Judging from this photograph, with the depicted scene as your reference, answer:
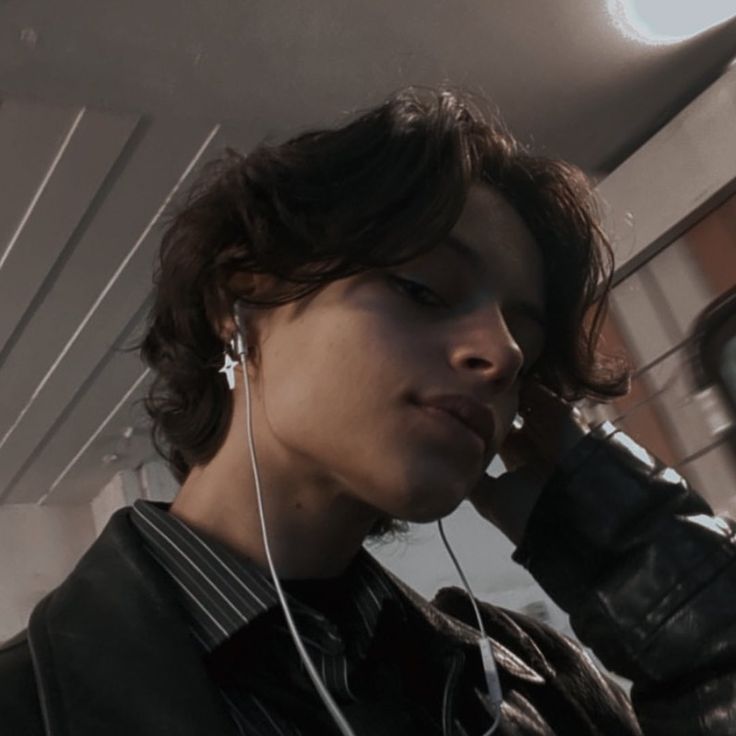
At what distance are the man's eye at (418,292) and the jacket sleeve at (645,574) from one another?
23 cm

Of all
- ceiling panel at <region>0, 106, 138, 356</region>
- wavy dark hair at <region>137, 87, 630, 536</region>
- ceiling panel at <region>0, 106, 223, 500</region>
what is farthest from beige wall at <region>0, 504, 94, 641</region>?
wavy dark hair at <region>137, 87, 630, 536</region>

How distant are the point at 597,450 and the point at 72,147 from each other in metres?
0.83

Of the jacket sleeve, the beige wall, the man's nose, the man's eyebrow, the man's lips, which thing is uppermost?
the beige wall

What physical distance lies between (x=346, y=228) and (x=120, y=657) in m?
0.32

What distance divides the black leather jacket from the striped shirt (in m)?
0.02

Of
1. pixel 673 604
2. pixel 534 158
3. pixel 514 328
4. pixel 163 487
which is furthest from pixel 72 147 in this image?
pixel 163 487

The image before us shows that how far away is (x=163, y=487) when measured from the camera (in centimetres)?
249

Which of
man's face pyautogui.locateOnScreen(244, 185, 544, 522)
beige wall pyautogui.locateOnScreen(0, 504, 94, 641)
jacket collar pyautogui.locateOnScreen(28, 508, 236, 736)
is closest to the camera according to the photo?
jacket collar pyautogui.locateOnScreen(28, 508, 236, 736)

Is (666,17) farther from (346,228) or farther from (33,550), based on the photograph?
(33,550)

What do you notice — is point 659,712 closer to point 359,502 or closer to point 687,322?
point 359,502

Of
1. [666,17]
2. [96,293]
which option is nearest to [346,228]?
[666,17]

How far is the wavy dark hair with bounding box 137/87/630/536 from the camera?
0.78m

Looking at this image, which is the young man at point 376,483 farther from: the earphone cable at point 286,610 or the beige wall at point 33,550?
the beige wall at point 33,550

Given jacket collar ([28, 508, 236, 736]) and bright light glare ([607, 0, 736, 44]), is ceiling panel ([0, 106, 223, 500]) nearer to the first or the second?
bright light glare ([607, 0, 736, 44])
